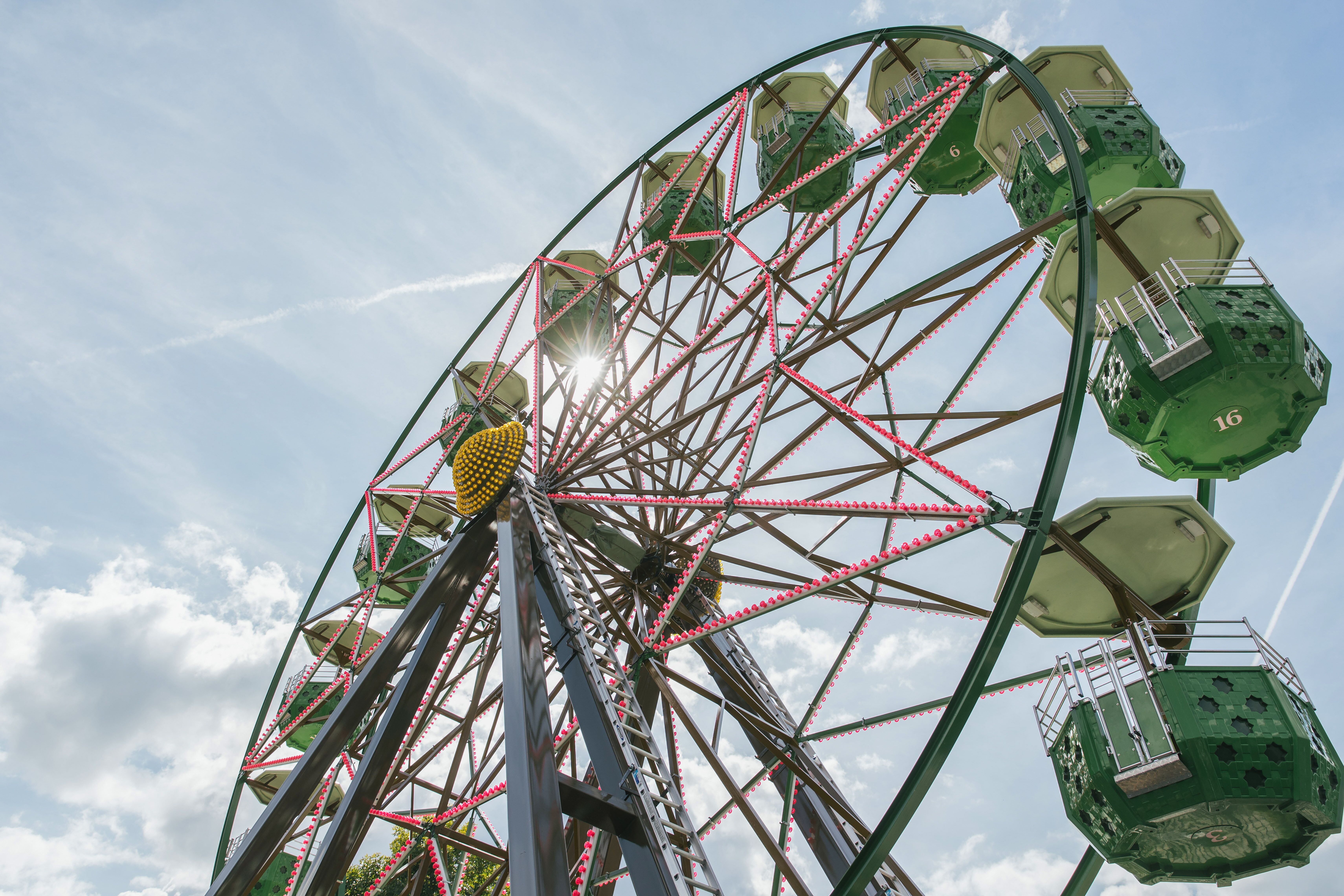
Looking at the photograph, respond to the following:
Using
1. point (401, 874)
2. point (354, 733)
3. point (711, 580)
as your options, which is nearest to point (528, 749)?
point (354, 733)

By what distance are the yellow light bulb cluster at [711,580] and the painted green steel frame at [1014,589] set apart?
721 cm

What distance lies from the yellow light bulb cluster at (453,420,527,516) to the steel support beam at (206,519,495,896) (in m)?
0.32

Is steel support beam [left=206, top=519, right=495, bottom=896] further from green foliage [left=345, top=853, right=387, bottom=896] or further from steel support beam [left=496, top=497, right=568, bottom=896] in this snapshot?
green foliage [left=345, top=853, right=387, bottom=896]

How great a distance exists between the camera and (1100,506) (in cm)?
700

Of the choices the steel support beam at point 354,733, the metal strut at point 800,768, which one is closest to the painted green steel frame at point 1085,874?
the metal strut at point 800,768

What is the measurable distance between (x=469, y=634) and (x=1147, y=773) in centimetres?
957

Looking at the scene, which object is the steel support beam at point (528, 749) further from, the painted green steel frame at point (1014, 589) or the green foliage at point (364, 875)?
the green foliage at point (364, 875)

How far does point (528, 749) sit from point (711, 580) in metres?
7.01

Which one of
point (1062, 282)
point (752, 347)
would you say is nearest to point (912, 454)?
point (1062, 282)

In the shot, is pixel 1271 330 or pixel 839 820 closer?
pixel 1271 330

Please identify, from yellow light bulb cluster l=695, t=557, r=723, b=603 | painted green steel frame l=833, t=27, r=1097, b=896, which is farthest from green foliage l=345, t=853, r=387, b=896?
painted green steel frame l=833, t=27, r=1097, b=896

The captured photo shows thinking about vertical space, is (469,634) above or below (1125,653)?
above

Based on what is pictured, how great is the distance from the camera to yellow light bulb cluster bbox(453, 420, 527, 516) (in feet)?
36.3

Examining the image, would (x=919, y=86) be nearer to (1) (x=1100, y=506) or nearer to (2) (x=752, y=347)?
(2) (x=752, y=347)
